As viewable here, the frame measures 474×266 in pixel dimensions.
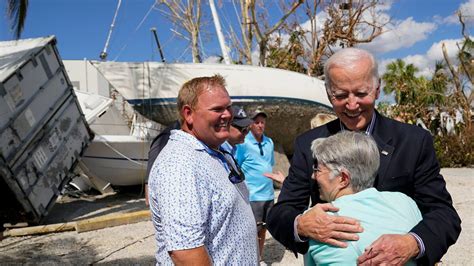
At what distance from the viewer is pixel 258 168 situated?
4859 mm

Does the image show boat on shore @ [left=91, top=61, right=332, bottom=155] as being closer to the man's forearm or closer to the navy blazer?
the navy blazer

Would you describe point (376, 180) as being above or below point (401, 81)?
above

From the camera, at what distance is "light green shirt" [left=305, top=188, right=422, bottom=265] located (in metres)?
1.63

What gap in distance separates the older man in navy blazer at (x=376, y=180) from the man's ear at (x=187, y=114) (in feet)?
1.66

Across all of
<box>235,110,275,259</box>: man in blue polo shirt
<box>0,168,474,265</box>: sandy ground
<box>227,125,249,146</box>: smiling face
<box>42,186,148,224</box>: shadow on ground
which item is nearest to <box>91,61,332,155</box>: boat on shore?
<box>42,186,148,224</box>: shadow on ground

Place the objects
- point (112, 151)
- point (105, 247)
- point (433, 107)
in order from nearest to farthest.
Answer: point (105, 247) < point (112, 151) < point (433, 107)

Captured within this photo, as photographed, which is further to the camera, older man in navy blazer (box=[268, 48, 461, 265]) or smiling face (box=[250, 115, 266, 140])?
smiling face (box=[250, 115, 266, 140])

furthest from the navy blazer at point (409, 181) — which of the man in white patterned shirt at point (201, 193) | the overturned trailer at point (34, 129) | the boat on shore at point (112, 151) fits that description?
the boat on shore at point (112, 151)

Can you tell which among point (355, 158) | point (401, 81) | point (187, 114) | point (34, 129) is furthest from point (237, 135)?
point (401, 81)

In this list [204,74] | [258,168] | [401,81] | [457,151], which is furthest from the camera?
Result: [401,81]

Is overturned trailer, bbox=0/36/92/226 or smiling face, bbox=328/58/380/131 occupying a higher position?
smiling face, bbox=328/58/380/131

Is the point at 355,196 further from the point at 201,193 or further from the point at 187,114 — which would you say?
the point at 187,114

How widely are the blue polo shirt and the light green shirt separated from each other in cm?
304

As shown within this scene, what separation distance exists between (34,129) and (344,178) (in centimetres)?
652
